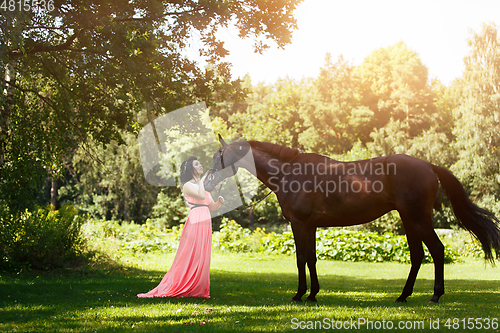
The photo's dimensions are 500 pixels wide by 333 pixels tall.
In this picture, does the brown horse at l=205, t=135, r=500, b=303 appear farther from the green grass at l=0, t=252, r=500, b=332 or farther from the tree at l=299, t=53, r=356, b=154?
the tree at l=299, t=53, r=356, b=154

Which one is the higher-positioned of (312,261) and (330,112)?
(330,112)

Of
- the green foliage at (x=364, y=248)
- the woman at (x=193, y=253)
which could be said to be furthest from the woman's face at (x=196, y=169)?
the green foliage at (x=364, y=248)

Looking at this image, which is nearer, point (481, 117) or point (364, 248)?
point (364, 248)

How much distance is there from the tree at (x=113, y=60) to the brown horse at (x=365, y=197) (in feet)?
11.9

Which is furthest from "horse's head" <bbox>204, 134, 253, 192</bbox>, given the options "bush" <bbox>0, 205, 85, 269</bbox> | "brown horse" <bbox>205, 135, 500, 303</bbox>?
"bush" <bbox>0, 205, 85, 269</bbox>

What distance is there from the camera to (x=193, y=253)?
6.20 metres

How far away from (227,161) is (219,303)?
7.12ft

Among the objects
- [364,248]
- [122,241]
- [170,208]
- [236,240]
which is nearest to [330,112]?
[170,208]

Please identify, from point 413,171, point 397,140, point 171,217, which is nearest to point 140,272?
point 413,171

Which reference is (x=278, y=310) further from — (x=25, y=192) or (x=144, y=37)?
(x=25, y=192)

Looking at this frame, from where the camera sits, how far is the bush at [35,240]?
8.87 meters

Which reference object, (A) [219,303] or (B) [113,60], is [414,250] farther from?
(B) [113,60]

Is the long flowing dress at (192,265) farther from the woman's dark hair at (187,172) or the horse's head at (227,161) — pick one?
the horse's head at (227,161)

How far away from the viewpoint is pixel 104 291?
279 inches
